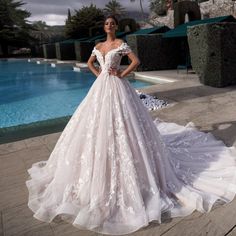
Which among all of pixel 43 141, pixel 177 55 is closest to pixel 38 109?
pixel 43 141

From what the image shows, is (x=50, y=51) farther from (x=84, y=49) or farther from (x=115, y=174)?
(x=115, y=174)

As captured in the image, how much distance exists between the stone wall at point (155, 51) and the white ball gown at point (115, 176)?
1172 cm

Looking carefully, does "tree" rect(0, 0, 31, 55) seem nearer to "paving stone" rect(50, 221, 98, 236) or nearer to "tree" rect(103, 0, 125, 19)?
→ "tree" rect(103, 0, 125, 19)

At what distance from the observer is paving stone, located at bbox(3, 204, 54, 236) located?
2580mm

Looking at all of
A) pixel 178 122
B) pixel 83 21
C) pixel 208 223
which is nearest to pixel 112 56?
pixel 208 223

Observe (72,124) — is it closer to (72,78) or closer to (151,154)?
(151,154)

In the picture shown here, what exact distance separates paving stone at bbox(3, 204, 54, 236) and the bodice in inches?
67.9

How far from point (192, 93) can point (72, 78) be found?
9.68 metres

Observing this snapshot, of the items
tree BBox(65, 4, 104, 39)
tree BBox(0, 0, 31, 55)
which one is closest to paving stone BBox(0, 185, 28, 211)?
tree BBox(65, 4, 104, 39)

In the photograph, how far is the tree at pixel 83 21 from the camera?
121 feet

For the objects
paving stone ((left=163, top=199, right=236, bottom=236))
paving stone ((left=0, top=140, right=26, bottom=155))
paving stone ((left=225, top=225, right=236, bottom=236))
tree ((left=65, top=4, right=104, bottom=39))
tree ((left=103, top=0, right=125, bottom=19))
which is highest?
tree ((left=103, top=0, right=125, bottom=19))

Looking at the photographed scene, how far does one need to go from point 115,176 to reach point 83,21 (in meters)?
36.9

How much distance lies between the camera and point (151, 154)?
3.01 metres

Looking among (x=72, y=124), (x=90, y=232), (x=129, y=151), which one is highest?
(x=72, y=124)
